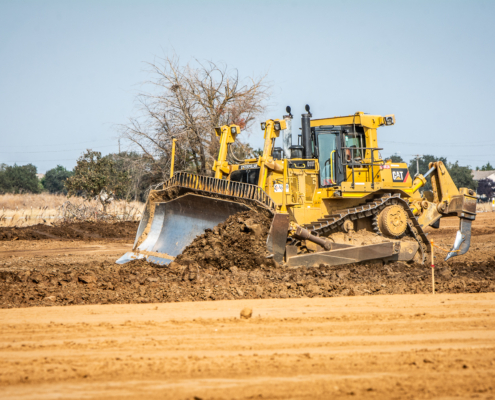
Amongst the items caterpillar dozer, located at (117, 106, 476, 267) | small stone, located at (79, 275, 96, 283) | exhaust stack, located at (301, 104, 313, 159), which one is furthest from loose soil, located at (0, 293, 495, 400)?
exhaust stack, located at (301, 104, 313, 159)

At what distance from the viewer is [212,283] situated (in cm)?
905

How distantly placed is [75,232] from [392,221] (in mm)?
14812

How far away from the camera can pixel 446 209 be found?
12.9 meters

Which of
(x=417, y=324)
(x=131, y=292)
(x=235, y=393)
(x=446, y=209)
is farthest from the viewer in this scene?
(x=446, y=209)

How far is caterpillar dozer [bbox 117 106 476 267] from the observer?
1052 centimetres

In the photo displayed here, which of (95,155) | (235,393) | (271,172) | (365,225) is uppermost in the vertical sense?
(95,155)

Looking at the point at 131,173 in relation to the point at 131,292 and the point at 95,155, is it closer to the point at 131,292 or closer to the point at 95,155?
the point at 95,155

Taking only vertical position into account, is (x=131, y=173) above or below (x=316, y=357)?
above

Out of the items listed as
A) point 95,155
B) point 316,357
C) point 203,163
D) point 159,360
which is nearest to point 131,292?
point 159,360

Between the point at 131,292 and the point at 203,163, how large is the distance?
13.7 meters

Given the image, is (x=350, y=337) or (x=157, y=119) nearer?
(x=350, y=337)

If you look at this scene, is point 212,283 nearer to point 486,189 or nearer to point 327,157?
point 327,157

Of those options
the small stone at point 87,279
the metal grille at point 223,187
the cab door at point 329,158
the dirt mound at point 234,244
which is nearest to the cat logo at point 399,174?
the cab door at point 329,158

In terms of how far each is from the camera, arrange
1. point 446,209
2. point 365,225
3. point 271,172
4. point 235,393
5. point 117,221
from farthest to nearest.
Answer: point 117,221 → point 446,209 → point 365,225 → point 271,172 → point 235,393
